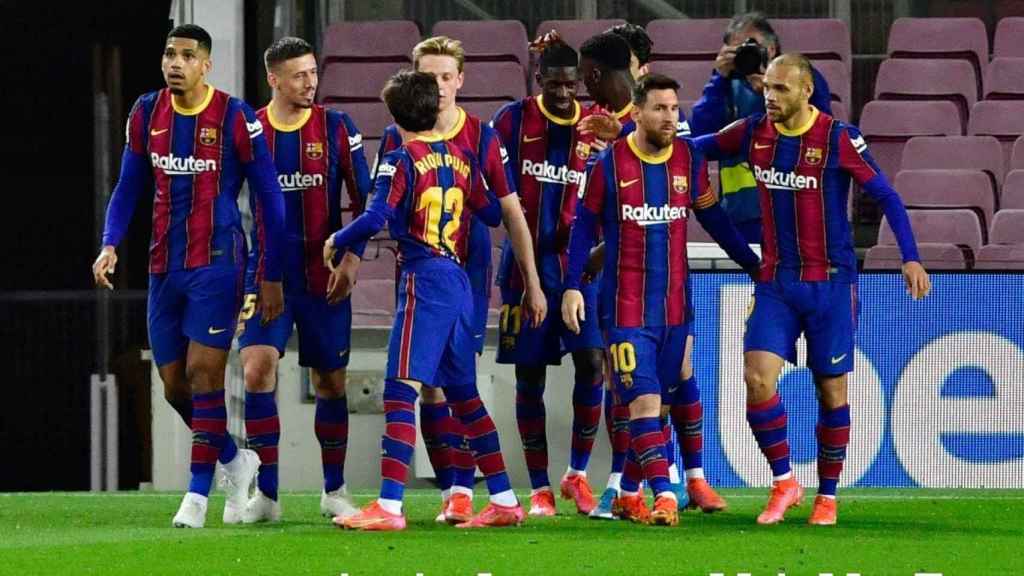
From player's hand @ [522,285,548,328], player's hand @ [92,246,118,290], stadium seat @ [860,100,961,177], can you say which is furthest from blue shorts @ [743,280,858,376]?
stadium seat @ [860,100,961,177]

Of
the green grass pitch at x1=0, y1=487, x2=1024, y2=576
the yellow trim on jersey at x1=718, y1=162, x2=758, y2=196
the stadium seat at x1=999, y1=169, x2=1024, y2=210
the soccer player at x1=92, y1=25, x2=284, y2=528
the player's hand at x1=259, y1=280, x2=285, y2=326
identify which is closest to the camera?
the green grass pitch at x1=0, y1=487, x2=1024, y2=576

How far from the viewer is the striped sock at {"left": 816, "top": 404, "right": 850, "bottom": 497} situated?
782cm

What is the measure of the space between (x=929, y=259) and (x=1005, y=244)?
4.12 feet

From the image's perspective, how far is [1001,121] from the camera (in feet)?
42.1

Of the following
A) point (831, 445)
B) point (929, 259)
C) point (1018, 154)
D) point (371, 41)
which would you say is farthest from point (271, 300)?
point (1018, 154)

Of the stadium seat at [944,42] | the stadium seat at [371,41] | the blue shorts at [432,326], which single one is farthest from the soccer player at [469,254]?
the stadium seat at [944,42]

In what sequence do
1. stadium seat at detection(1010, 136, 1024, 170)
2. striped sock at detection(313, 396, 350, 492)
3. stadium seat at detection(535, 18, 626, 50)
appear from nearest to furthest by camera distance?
striped sock at detection(313, 396, 350, 492) < stadium seat at detection(1010, 136, 1024, 170) < stadium seat at detection(535, 18, 626, 50)

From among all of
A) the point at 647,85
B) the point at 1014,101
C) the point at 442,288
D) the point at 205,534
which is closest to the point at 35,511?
the point at 205,534

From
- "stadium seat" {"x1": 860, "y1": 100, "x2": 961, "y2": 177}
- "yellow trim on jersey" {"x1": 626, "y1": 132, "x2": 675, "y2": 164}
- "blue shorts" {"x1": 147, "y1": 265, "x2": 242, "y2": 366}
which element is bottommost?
"blue shorts" {"x1": 147, "y1": 265, "x2": 242, "y2": 366}

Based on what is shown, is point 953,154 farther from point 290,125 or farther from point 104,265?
point 104,265

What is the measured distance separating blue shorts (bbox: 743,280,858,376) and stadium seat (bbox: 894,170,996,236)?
4302 millimetres

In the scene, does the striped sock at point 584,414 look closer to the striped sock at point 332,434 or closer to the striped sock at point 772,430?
the striped sock at point 772,430

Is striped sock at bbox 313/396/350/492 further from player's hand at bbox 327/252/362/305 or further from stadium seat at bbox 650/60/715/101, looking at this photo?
stadium seat at bbox 650/60/715/101

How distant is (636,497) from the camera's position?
7.94 meters
